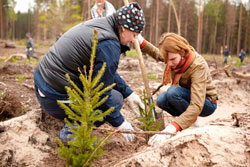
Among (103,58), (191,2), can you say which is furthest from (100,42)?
(191,2)

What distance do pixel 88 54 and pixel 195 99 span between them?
1200 mm

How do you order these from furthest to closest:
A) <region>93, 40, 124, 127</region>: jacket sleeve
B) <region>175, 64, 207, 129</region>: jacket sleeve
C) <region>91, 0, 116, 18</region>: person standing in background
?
<region>91, 0, 116, 18</region>: person standing in background < <region>175, 64, 207, 129</region>: jacket sleeve < <region>93, 40, 124, 127</region>: jacket sleeve

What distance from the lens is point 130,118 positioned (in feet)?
11.3

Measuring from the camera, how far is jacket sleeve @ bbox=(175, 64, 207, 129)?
7.11 feet

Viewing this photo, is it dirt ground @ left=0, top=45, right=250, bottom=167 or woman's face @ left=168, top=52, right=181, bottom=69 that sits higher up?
woman's face @ left=168, top=52, right=181, bottom=69

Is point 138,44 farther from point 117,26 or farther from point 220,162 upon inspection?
point 220,162

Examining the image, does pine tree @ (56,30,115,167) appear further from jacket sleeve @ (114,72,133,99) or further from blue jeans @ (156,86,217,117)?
blue jeans @ (156,86,217,117)

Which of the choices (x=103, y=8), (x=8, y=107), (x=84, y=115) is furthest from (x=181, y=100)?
(x=103, y=8)

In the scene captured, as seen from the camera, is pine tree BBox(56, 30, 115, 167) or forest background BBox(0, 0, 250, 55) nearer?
pine tree BBox(56, 30, 115, 167)

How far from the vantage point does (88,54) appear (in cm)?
209

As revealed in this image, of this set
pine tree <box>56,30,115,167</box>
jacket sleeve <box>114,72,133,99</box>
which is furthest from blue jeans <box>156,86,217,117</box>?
pine tree <box>56,30,115,167</box>

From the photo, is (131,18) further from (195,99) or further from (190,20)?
(190,20)

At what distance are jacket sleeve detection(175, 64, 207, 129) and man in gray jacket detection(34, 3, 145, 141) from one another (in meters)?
0.58

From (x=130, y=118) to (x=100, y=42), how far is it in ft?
5.83
